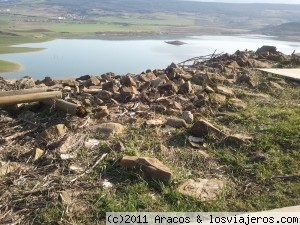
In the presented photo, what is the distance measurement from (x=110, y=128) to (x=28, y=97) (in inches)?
42.8

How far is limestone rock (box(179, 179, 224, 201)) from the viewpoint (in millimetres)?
3873

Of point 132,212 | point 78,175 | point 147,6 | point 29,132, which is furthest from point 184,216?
point 147,6

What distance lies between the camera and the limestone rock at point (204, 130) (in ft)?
16.5

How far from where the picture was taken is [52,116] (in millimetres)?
5207

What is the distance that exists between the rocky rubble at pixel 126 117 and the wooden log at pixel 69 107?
0.07 m

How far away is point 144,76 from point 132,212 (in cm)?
444

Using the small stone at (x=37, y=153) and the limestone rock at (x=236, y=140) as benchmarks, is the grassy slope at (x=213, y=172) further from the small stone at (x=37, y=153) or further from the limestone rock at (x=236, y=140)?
the small stone at (x=37, y=153)

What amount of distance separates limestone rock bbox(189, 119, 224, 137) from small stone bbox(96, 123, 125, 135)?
32.5 inches

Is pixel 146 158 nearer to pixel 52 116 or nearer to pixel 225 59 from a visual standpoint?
pixel 52 116

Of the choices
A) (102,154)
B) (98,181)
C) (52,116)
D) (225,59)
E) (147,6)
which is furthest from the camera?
(147,6)

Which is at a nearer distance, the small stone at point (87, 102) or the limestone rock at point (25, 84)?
the small stone at point (87, 102)

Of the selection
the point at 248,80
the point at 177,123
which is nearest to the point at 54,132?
the point at 177,123

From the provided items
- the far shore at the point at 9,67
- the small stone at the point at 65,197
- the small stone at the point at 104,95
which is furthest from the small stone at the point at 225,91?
the far shore at the point at 9,67

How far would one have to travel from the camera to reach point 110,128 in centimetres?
498
